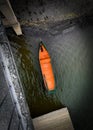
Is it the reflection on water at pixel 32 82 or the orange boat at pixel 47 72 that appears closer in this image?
the orange boat at pixel 47 72

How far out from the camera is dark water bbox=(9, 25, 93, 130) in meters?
3.03

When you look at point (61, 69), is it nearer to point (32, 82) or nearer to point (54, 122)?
point (32, 82)

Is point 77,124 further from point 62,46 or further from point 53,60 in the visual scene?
point 62,46

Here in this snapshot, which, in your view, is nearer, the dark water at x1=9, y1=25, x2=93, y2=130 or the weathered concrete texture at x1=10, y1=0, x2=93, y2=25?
the weathered concrete texture at x1=10, y1=0, x2=93, y2=25

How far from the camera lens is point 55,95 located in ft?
10.1

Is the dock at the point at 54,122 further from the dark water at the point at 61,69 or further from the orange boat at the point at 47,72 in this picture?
the dark water at the point at 61,69

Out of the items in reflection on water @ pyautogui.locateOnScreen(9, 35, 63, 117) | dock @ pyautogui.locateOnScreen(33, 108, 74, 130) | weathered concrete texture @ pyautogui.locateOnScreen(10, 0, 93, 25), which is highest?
weathered concrete texture @ pyautogui.locateOnScreen(10, 0, 93, 25)

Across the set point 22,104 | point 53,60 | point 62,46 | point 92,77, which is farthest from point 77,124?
point 22,104

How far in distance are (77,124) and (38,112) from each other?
750 mm

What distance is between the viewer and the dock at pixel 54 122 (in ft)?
7.41

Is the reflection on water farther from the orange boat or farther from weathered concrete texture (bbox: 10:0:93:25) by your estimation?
weathered concrete texture (bbox: 10:0:93:25)

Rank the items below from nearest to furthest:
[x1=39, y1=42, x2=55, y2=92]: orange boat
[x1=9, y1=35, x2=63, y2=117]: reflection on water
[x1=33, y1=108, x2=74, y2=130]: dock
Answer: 1. [x1=33, y1=108, x2=74, y2=130]: dock
2. [x1=39, y1=42, x2=55, y2=92]: orange boat
3. [x1=9, y1=35, x2=63, y2=117]: reflection on water

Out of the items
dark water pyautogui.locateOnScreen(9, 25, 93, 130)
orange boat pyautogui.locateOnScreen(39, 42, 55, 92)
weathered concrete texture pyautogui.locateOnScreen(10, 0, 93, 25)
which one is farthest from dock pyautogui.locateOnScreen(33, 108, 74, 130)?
weathered concrete texture pyautogui.locateOnScreen(10, 0, 93, 25)

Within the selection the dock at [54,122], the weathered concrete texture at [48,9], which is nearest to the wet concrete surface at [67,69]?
the weathered concrete texture at [48,9]
